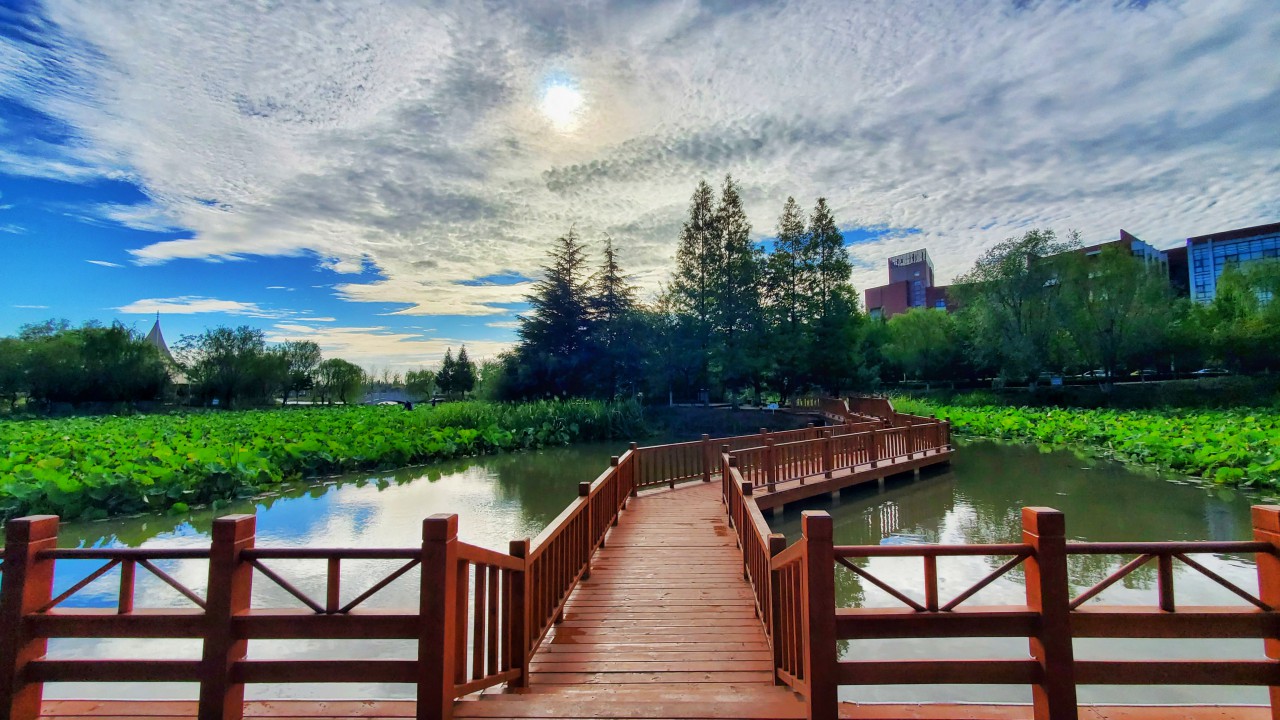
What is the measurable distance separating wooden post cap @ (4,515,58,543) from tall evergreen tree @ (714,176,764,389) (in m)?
26.9

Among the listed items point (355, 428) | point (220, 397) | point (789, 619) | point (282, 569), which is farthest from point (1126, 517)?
point (220, 397)

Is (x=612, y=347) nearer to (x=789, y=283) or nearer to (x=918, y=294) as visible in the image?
(x=789, y=283)

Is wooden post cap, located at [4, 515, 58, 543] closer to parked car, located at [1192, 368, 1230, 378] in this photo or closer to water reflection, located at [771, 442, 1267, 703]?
water reflection, located at [771, 442, 1267, 703]

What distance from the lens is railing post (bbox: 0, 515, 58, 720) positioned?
2.52 m

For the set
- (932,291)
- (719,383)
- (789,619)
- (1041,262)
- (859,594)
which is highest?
(932,291)

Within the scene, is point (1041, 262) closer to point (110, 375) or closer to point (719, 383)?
point (719, 383)

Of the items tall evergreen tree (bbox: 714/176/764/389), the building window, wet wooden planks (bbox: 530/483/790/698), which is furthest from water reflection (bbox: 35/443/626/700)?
the building window

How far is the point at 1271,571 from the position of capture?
256 centimetres

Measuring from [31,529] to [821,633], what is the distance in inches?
148

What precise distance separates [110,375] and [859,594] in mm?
45235

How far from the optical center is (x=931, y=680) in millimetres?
2516

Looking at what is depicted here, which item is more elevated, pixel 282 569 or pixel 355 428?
pixel 355 428

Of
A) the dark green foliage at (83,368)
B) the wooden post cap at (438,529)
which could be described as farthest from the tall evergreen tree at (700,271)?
the dark green foliage at (83,368)

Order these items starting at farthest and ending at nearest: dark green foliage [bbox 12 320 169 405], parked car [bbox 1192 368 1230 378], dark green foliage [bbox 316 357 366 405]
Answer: dark green foliage [bbox 316 357 366 405] < dark green foliage [bbox 12 320 169 405] < parked car [bbox 1192 368 1230 378]
